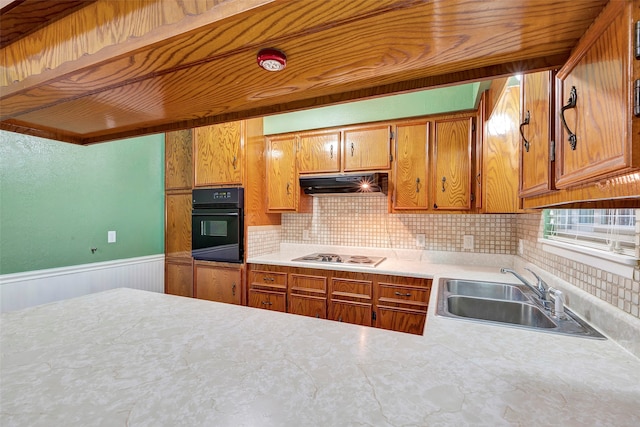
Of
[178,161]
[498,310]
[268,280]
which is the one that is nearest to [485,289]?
[498,310]

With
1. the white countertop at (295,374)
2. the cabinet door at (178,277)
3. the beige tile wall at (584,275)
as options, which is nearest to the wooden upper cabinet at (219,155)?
the cabinet door at (178,277)

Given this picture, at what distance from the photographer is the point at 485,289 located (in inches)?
A: 74.7

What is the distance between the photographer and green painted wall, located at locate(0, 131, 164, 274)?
2.12 m

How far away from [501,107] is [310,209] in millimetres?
1946

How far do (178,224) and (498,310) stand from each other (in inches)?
120

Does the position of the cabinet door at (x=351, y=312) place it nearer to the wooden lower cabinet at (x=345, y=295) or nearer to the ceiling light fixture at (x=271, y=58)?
the wooden lower cabinet at (x=345, y=295)

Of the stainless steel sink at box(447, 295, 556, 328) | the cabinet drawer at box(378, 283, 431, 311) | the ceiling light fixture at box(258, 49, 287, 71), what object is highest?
the ceiling light fixture at box(258, 49, 287, 71)

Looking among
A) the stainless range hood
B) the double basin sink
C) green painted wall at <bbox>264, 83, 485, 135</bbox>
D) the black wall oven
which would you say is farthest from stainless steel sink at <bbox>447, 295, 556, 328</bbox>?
the black wall oven

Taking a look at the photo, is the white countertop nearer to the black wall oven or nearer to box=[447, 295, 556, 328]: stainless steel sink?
box=[447, 295, 556, 328]: stainless steel sink

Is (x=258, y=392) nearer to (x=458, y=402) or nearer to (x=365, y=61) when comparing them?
(x=458, y=402)

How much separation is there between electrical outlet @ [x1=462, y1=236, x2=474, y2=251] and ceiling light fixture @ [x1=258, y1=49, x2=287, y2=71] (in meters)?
2.50

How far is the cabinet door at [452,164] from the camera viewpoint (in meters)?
2.33

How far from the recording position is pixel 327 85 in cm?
76

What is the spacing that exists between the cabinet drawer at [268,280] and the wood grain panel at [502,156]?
1777 mm
